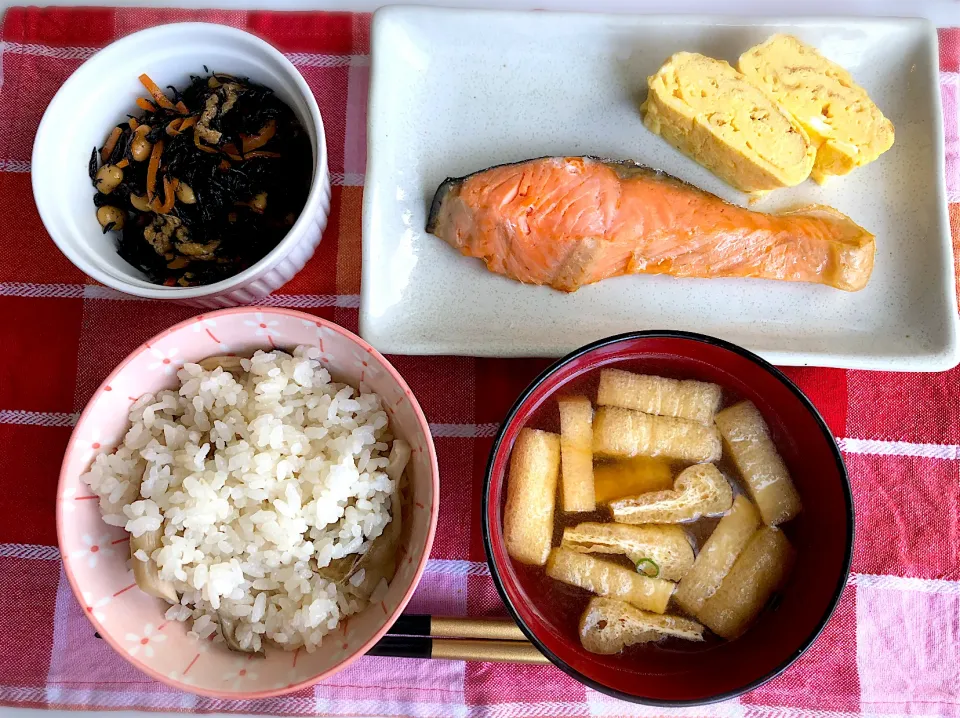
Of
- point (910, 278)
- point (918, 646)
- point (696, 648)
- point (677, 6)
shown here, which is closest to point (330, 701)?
point (696, 648)

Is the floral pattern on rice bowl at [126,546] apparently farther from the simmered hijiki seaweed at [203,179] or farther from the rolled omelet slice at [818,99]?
the rolled omelet slice at [818,99]

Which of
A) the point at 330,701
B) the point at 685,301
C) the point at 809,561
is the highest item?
the point at 685,301

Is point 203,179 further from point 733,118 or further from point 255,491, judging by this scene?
point 733,118

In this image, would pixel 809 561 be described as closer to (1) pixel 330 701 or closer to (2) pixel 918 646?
(2) pixel 918 646

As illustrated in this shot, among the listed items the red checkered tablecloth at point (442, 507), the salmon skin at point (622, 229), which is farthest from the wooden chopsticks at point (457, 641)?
the salmon skin at point (622, 229)

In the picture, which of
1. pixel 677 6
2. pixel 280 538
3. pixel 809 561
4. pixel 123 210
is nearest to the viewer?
pixel 280 538

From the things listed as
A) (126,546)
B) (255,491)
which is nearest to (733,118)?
(255,491)
